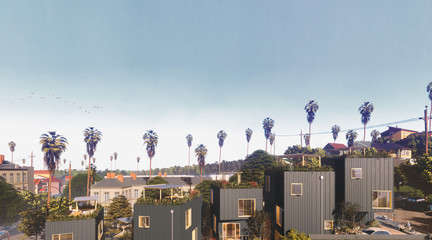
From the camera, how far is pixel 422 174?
3672cm

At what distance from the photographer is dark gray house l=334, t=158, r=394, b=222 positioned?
23000 millimetres

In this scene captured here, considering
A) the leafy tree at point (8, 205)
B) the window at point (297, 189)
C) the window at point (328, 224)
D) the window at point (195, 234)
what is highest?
the window at point (297, 189)

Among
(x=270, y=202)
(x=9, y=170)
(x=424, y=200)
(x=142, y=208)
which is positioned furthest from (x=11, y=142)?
(x=424, y=200)

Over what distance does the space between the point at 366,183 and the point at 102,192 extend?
190 ft

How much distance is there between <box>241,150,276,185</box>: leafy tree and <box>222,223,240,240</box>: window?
2551 centimetres

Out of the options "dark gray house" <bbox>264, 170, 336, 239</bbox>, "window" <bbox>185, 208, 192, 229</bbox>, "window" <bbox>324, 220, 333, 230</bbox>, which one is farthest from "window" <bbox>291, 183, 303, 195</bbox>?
"window" <bbox>185, 208, 192, 229</bbox>

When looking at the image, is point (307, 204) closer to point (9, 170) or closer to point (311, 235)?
point (311, 235)

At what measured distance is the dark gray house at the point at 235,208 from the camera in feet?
86.6

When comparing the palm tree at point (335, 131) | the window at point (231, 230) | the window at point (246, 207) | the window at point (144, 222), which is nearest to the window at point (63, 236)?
the window at point (144, 222)

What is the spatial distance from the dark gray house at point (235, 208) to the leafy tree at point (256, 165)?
82.3 feet

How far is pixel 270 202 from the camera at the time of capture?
28.4 meters

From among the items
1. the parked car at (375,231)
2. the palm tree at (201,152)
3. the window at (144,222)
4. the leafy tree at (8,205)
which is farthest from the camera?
the palm tree at (201,152)

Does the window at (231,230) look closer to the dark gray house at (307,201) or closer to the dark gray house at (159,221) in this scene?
the dark gray house at (307,201)

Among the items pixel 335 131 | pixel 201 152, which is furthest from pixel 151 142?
pixel 335 131
